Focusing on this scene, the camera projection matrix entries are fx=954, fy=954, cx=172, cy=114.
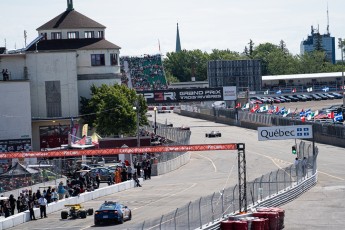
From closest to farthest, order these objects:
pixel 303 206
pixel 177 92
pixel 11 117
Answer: pixel 303 206, pixel 11 117, pixel 177 92

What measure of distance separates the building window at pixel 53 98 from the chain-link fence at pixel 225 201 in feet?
123

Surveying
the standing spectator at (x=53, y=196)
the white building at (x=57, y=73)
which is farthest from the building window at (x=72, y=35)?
the standing spectator at (x=53, y=196)

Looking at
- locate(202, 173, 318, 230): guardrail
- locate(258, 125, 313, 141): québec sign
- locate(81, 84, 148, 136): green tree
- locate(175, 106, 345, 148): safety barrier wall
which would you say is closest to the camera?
locate(202, 173, 318, 230): guardrail

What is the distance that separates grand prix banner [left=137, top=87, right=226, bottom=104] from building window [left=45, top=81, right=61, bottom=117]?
2908 centimetres

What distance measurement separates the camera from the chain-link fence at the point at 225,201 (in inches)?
1297

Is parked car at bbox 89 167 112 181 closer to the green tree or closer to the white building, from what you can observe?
the white building

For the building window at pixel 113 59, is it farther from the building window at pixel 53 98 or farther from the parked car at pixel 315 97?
the parked car at pixel 315 97

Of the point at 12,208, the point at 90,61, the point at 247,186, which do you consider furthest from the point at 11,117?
the point at 247,186

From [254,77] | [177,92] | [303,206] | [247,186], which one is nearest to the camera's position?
[247,186]

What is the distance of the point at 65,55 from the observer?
A: 299 ft

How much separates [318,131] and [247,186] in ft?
151

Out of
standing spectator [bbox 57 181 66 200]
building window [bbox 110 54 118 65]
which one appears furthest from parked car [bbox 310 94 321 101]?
standing spectator [bbox 57 181 66 200]

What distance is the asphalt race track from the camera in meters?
45.4

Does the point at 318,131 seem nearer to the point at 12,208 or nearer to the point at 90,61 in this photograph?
the point at 90,61
